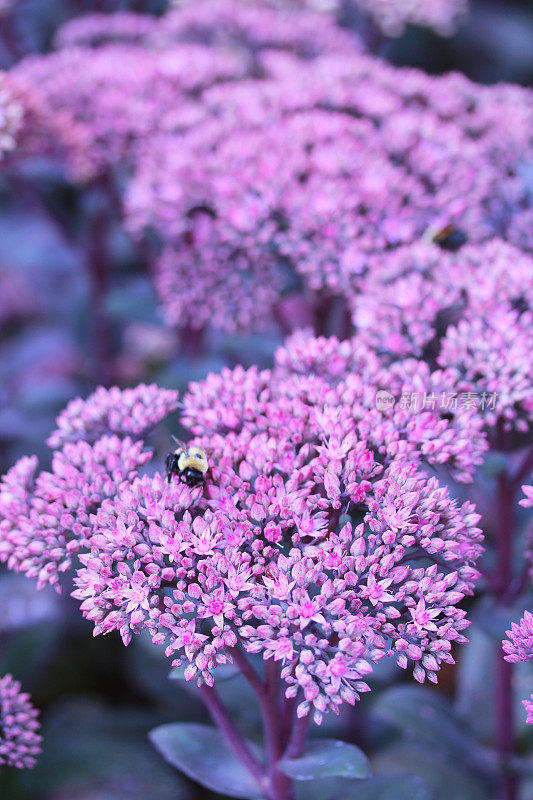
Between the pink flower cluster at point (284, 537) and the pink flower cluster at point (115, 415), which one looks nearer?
the pink flower cluster at point (284, 537)

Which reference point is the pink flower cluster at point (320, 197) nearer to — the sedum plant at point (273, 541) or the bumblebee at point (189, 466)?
the sedum plant at point (273, 541)

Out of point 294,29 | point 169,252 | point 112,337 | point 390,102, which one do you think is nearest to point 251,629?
point 169,252

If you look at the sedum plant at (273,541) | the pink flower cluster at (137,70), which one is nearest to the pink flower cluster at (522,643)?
the sedum plant at (273,541)

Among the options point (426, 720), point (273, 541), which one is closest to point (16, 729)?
point (273, 541)

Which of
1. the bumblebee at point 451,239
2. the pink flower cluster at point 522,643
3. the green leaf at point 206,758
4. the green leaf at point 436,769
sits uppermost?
the bumblebee at point 451,239

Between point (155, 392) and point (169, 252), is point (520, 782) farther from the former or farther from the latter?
point (169, 252)

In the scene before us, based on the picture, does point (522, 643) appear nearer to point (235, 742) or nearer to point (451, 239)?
point (235, 742)
